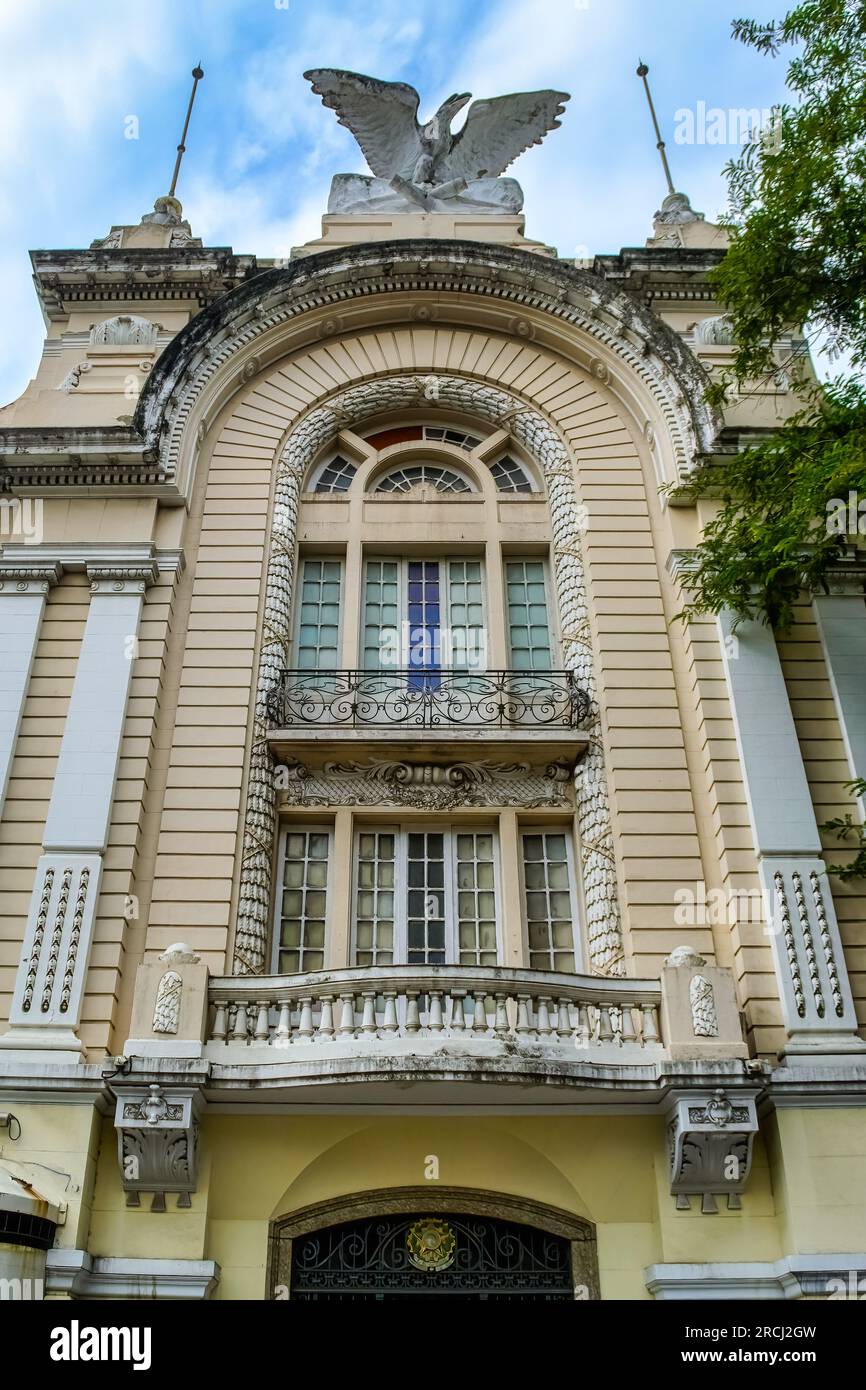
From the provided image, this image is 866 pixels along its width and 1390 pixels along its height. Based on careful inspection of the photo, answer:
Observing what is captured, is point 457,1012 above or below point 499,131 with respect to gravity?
below

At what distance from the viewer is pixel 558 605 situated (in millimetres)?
14781

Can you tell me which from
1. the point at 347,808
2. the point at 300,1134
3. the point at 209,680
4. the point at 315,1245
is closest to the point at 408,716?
the point at 347,808

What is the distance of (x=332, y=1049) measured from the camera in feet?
34.0

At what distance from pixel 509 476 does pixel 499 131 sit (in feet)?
22.4

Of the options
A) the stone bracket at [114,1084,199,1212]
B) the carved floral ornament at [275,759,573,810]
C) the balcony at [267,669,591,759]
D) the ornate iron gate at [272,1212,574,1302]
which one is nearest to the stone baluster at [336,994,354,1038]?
the stone bracket at [114,1084,199,1212]

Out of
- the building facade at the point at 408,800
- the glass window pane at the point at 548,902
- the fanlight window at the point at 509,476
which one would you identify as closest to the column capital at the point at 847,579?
the building facade at the point at 408,800

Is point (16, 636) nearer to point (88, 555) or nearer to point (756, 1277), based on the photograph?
point (88, 555)

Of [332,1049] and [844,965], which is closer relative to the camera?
[332,1049]

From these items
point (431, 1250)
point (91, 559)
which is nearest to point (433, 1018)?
point (431, 1250)

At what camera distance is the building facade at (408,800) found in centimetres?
1042

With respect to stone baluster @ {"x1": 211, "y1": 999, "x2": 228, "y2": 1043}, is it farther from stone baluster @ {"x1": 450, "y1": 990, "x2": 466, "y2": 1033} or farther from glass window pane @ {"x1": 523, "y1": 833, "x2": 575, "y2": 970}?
glass window pane @ {"x1": 523, "y1": 833, "x2": 575, "y2": 970}

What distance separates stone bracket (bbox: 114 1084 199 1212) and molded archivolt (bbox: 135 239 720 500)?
800cm
